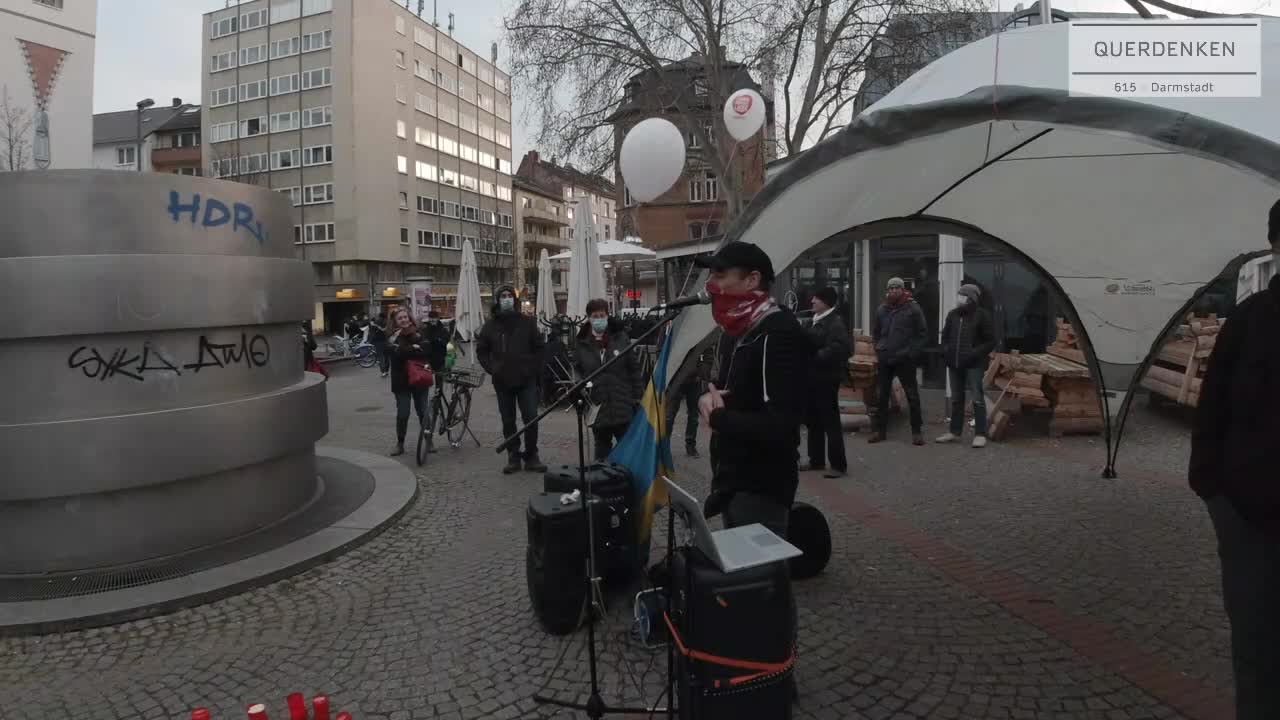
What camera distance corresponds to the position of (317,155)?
48.2 m

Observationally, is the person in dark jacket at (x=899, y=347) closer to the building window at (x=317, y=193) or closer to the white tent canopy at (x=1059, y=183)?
the white tent canopy at (x=1059, y=183)

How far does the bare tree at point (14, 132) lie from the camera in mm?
23625

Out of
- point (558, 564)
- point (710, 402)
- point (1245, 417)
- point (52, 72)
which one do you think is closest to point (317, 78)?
point (52, 72)

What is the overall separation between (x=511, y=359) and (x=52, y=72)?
3551cm

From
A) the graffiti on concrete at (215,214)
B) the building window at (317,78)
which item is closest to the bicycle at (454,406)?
the graffiti on concrete at (215,214)

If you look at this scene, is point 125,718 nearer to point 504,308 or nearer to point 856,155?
point 856,155

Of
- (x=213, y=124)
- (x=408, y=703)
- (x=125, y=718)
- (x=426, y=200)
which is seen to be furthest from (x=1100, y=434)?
(x=213, y=124)

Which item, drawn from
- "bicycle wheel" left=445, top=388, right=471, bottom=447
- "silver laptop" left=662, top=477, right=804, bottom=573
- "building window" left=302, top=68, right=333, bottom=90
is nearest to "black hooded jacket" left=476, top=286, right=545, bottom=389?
"bicycle wheel" left=445, top=388, right=471, bottom=447

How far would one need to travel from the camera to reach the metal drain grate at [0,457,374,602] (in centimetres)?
446

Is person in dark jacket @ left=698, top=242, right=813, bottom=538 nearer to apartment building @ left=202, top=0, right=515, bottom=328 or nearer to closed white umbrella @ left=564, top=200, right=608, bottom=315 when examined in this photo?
closed white umbrella @ left=564, top=200, right=608, bottom=315

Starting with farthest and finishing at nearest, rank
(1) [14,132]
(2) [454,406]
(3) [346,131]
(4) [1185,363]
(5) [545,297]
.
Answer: (3) [346,131] < (1) [14,132] < (5) [545,297] < (4) [1185,363] < (2) [454,406]

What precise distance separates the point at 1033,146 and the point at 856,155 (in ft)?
7.46

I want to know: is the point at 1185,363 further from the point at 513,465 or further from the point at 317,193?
the point at 317,193

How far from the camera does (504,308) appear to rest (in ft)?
25.5
